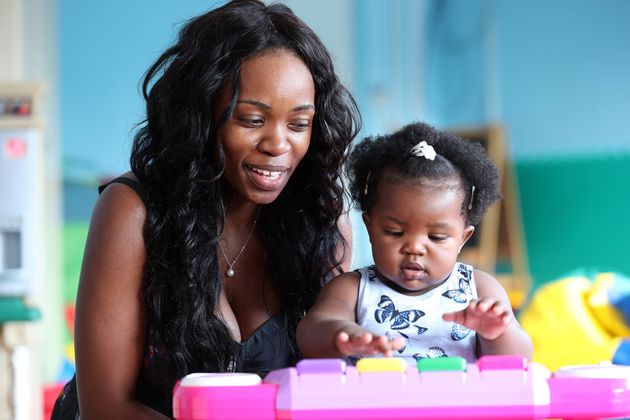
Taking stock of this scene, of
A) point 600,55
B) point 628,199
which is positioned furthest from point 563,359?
point 600,55

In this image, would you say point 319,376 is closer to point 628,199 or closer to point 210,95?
point 210,95

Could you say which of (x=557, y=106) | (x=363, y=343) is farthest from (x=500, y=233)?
(x=363, y=343)

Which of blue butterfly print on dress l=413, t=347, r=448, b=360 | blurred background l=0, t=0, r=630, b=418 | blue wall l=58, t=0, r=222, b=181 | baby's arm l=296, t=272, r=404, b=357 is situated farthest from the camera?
blue wall l=58, t=0, r=222, b=181

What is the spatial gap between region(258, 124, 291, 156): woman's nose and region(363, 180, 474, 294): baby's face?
232 mm

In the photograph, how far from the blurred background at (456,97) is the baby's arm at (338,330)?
354 cm

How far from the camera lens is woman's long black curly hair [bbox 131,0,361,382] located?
186 cm

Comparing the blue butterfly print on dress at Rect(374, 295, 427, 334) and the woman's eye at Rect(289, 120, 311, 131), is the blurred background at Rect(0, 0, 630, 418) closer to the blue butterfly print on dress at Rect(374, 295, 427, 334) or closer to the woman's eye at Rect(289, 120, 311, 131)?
the woman's eye at Rect(289, 120, 311, 131)

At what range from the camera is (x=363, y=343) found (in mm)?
1346

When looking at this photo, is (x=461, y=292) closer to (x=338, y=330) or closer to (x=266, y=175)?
(x=338, y=330)

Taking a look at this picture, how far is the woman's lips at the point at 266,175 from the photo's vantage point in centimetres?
185

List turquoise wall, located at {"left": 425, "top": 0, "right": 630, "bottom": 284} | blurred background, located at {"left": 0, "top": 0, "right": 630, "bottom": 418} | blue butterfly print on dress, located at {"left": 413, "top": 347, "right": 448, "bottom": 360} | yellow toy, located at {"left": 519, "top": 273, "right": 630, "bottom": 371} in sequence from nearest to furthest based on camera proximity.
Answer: blue butterfly print on dress, located at {"left": 413, "top": 347, "right": 448, "bottom": 360}, yellow toy, located at {"left": 519, "top": 273, "right": 630, "bottom": 371}, blurred background, located at {"left": 0, "top": 0, "right": 630, "bottom": 418}, turquoise wall, located at {"left": 425, "top": 0, "right": 630, "bottom": 284}

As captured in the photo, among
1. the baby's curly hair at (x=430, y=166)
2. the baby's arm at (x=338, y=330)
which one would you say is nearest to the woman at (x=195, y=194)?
the baby's curly hair at (x=430, y=166)

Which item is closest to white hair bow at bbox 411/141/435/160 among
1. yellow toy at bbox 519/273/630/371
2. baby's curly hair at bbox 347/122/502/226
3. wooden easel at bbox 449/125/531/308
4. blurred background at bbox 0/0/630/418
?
baby's curly hair at bbox 347/122/502/226

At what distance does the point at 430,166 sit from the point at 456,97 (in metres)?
5.56
